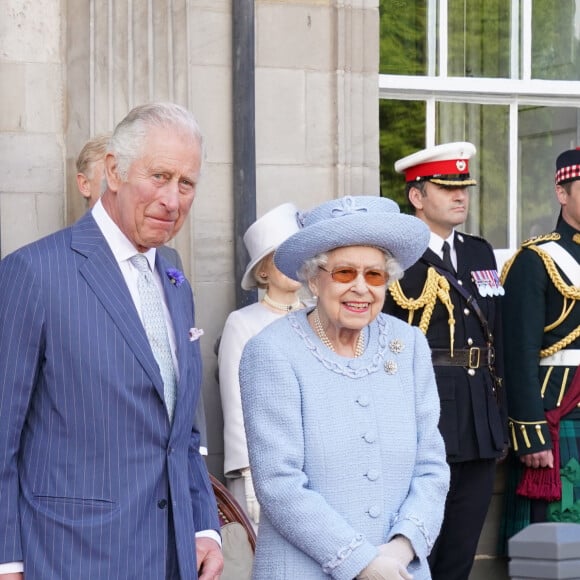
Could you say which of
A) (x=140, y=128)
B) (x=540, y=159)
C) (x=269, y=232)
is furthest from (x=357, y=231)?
(x=540, y=159)

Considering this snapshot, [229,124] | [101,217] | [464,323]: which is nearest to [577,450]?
[464,323]

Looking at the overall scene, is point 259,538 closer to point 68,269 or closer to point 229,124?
point 68,269

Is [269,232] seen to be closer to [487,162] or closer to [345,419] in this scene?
[487,162]

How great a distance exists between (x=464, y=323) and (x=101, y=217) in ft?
9.50

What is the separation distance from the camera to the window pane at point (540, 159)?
298 inches

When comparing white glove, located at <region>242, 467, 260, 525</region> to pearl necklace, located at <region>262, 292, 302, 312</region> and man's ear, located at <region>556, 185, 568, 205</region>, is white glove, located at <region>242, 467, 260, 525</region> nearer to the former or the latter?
pearl necklace, located at <region>262, 292, 302, 312</region>

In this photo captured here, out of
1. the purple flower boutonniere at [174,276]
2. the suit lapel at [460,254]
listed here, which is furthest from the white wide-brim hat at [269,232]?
the purple flower boutonniere at [174,276]

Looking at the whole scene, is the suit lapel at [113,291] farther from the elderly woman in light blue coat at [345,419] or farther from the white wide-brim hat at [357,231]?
the white wide-brim hat at [357,231]

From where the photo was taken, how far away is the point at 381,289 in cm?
411

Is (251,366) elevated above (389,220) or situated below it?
below

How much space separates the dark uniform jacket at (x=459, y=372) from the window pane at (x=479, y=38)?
1409 millimetres

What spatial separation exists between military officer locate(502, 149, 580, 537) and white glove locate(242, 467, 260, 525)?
1260mm

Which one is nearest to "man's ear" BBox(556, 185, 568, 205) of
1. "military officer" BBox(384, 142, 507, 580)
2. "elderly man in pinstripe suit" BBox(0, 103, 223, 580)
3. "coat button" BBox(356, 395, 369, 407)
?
"military officer" BBox(384, 142, 507, 580)

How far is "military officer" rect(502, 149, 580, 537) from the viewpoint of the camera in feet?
21.6
